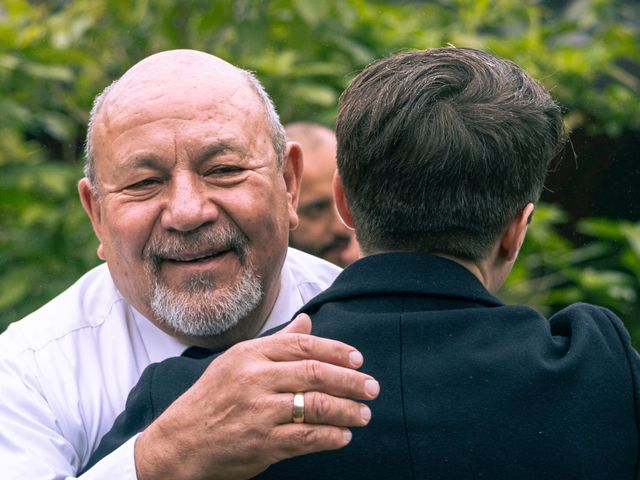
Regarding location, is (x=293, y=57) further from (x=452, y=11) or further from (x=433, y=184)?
(x=433, y=184)

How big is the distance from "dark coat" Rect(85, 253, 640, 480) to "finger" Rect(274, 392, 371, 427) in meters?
0.12

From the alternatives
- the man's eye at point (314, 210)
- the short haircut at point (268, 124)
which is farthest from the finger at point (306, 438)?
the man's eye at point (314, 210)

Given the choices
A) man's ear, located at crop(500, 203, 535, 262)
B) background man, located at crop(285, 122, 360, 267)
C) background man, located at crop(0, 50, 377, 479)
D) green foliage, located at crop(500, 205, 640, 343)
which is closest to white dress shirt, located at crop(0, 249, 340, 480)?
background man, located at crop(0, 50, 377, 479)

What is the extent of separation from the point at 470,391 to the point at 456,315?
0.42 feet

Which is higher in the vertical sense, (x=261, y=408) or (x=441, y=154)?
(x=441, y=154)

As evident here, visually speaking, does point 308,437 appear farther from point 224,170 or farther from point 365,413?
point 224,170

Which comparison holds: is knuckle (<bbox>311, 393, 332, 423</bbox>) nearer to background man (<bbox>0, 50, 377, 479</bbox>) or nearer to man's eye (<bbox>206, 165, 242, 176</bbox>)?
background man (<bbox>0, 50, 377, 479</bbox>)

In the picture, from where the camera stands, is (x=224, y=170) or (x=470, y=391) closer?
(x=470, y=391)

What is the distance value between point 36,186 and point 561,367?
3422 mm

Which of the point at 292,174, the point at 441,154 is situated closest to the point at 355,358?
the point at 441,154

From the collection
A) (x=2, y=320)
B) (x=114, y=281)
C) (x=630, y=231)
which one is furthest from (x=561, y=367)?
(x=630, y=231)

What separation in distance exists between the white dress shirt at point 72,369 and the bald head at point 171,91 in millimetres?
309

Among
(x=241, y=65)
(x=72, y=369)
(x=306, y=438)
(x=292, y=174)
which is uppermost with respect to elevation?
(x=306, y=438)

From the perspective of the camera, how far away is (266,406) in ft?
5.69
